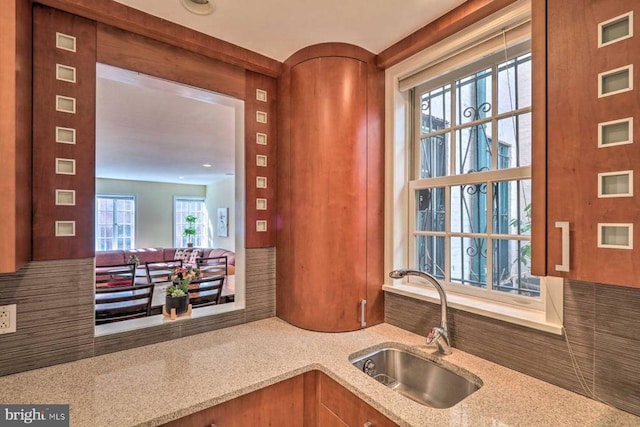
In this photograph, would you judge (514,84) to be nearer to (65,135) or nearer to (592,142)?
(592,142)

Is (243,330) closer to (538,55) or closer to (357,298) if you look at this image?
(357,298)

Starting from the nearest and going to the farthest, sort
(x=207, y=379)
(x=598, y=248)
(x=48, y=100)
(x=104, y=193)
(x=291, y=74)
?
(x=598, y=248)
(x=207, y=379)
(x=48, y=100)
(x=291, y=74)
(x=104, y=193)

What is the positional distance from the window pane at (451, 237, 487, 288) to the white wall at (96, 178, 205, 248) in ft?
25.9

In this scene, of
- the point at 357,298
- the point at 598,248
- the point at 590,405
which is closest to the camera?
the point at 598,248

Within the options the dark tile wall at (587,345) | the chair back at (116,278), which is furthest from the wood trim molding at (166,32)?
the chair back at (116,278)

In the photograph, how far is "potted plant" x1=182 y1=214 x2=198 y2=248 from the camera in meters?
8.04

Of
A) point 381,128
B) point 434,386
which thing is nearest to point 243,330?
point 434,386

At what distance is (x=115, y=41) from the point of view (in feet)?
4.73

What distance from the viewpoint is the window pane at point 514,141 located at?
1.35 m

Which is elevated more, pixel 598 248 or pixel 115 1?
pixel 115 1

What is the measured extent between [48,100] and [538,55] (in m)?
1.80

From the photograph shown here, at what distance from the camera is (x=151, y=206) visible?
7805 millimetres

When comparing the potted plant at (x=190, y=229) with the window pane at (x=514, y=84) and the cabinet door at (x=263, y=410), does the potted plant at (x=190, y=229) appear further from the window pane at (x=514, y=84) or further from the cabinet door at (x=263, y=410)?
the window pane at (x=514, y=84)

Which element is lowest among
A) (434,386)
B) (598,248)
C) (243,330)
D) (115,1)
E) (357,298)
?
(434,386)
